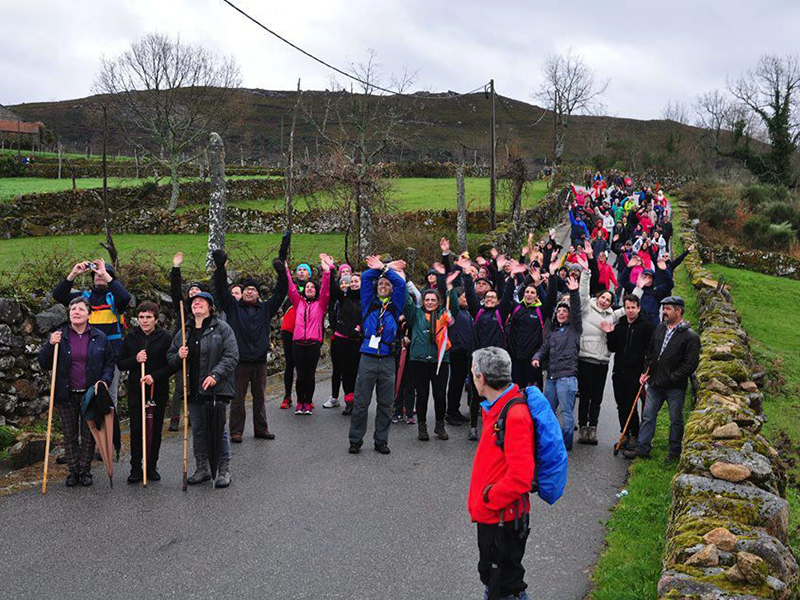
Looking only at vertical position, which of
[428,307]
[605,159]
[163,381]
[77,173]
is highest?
[605,159]

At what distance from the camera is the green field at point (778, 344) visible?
1006 cm

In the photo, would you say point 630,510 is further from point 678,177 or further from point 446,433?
point 678,177

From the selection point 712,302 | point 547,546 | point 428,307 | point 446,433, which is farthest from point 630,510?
point 712,302

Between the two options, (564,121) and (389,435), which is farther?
(564,121)

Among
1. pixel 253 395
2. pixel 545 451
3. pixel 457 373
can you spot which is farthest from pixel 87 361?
pixel 545 451

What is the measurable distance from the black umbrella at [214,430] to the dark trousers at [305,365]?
2742 millimetres

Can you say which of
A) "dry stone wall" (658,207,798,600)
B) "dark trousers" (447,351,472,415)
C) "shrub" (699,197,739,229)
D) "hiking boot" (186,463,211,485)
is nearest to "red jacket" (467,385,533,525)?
"dry stone wall" (658,207,798,600)

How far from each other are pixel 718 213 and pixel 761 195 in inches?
254

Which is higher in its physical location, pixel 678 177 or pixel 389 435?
pixel 678 177

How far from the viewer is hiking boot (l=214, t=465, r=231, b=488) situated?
23.5 ft

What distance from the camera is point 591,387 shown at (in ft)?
29.2

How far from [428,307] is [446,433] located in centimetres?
168

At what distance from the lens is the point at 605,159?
65062 millimetres

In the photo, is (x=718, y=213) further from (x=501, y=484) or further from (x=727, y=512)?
(x=501, y=484)
